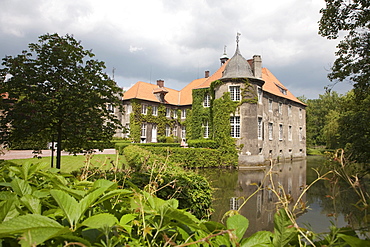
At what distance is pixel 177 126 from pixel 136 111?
726 centimetres

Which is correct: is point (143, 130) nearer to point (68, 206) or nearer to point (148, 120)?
point (148, 120)

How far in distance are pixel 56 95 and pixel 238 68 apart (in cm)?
1984

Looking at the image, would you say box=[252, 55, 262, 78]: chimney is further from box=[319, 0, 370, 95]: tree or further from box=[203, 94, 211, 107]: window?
box=[319, 0, 370, 95]: tree

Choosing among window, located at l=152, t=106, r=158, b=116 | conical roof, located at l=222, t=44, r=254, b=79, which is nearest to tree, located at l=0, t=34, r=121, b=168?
conical roof, located at l=222, t=44, r=254, b=79

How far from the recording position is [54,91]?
8.18 metres

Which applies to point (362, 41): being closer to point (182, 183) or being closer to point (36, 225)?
point (182, 183)

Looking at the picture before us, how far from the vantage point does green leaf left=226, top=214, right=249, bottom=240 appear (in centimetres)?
113

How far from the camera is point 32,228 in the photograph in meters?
0.86

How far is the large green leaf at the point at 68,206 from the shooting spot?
1.04 meters

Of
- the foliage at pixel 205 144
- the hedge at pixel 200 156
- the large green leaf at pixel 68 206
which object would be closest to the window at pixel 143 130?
the foliage at pixel 205 144

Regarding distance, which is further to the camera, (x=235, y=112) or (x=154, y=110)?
(x=154, y=110)

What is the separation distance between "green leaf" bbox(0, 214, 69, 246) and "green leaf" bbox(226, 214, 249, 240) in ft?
2.15

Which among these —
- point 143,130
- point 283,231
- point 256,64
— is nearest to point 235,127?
point 256,64

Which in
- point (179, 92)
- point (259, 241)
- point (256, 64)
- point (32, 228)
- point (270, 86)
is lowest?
point (259, 241)
